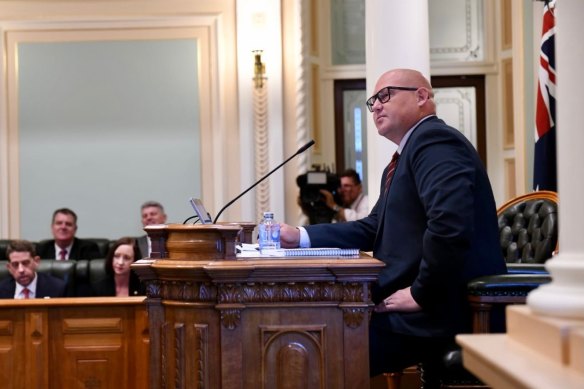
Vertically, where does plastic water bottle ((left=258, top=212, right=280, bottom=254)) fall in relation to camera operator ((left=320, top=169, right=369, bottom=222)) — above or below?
below

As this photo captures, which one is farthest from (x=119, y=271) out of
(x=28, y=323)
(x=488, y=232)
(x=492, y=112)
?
(x=492, y=112)

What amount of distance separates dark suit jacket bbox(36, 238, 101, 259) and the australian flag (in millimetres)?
3508

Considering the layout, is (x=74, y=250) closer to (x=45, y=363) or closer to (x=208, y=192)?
(x=208, y=192)

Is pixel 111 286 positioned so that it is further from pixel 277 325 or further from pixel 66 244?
pixel 277 325

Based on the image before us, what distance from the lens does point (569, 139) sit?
2.08 m

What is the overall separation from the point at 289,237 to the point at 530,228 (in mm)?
1193

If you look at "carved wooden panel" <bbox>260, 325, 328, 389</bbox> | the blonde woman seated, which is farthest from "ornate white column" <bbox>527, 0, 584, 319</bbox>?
the blonde woman seated

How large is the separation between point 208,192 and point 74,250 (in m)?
1.64

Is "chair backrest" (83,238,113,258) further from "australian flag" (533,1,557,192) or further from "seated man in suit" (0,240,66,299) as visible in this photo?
"australian flag" (533,1,557,192)

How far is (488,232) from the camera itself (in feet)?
11.5

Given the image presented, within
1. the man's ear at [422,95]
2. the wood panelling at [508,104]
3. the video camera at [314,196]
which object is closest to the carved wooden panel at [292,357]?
the man's ear at [422,95]

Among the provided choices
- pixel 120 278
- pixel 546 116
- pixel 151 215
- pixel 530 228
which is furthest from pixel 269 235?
pixel 151 215

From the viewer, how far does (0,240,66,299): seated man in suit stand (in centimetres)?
633

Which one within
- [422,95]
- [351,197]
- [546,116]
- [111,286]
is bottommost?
[111,286]
